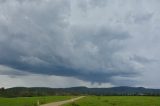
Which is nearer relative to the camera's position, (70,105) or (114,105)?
(70,105)

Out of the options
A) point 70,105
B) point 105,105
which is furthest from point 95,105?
point 70,105

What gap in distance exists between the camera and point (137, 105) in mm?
96250

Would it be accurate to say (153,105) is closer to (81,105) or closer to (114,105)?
(114,105)

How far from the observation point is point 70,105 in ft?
256

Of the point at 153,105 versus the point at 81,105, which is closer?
the point at 81,105

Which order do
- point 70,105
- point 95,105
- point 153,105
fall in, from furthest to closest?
1. point 153,105
2. point 95,105
3. point 70,105

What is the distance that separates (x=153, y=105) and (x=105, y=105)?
1318 centimetres

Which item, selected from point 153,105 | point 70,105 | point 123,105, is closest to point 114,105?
point 123,105

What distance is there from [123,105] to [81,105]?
Answer: 13.3m

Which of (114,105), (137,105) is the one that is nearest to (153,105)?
(137,105)

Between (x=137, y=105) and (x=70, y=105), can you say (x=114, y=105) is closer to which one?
(x=137, y=105)

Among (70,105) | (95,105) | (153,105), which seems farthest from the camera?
(153,105)

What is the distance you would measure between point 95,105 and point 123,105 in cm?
800

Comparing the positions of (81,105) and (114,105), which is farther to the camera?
(114,105)
